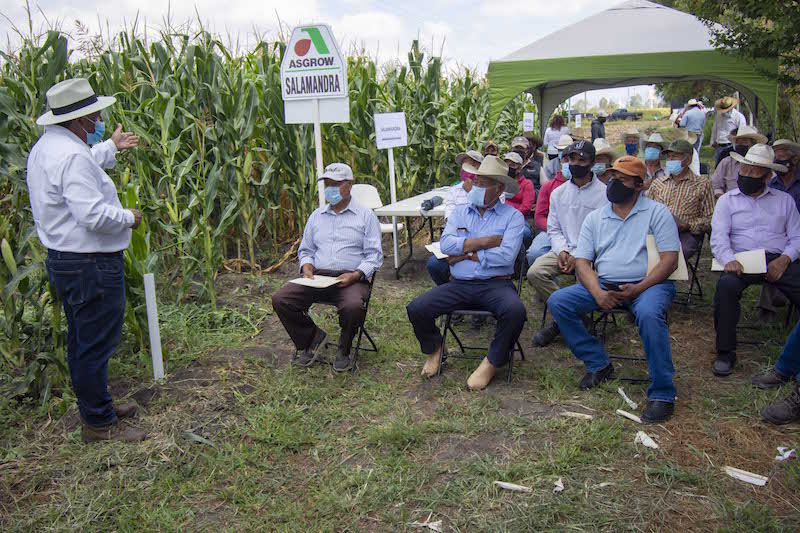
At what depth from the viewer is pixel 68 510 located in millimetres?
3279

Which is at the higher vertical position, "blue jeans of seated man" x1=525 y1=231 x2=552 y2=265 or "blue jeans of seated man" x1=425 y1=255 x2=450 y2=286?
"blue jeans of seated man" x1=525 y1=231 x2=552 y2=265

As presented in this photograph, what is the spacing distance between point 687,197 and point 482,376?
305cm

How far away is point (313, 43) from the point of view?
237 inches

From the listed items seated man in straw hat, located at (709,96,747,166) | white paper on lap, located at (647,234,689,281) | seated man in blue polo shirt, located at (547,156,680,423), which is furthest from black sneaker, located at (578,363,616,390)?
seated man in straw hat, located at (709,96,747,166)

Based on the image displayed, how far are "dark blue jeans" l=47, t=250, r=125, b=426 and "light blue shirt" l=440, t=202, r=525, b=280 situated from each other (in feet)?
7.94

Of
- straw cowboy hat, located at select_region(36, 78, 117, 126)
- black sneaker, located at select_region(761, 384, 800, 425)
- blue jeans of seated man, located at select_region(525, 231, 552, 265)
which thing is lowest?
black sneaker, located at select_region(761, 384, 800, 425)

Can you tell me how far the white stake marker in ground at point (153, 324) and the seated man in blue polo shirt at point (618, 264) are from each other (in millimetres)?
2984

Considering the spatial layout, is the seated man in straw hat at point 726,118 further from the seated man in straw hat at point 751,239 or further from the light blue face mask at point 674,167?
the seated man in straw hat at point 751,239

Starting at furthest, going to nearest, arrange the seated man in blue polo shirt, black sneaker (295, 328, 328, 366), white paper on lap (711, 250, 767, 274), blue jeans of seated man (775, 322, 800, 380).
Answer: black sneaker (295, 328, 328, 366)
white paper on lap (711, 250, 767, 274)
the seated man in blue polo shirt
blue jeans of seated man (775, 322, 800, 380)

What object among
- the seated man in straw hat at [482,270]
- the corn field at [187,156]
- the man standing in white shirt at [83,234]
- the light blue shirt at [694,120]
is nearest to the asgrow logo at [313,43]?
the corn field at [187,156]

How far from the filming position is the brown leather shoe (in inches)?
163

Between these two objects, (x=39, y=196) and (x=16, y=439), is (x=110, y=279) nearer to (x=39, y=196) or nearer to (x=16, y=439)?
(x=39, y=196)

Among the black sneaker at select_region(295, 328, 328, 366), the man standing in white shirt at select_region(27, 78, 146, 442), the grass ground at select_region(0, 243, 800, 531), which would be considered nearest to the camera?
the grass ground at select_region(0, 243, 800, 531)

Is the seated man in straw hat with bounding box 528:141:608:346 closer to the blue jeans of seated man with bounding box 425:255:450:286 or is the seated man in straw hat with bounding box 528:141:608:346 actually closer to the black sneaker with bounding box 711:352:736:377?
the blue jeans of seated man with bounding box 425:255:450:286
